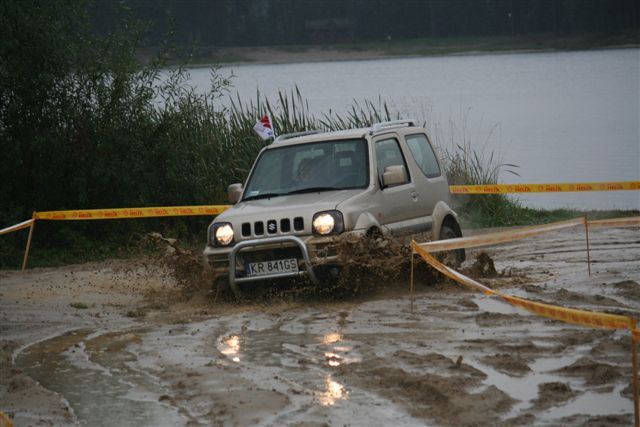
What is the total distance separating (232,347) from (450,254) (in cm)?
425

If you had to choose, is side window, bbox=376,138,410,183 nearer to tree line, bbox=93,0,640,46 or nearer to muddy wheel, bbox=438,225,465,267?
muddy wheel, bbox=438,225,465,267

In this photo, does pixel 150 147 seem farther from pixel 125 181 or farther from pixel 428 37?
pixel 428 37

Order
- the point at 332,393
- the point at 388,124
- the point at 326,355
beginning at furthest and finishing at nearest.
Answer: the point at 388,124
the point at 326,355
the point at 332,393

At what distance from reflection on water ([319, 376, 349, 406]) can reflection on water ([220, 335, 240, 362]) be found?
4.17 ft

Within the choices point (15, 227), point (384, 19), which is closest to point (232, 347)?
point (15, 227)

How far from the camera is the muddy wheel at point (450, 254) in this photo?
1302 centimetres

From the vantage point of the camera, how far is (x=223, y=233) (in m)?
11.8

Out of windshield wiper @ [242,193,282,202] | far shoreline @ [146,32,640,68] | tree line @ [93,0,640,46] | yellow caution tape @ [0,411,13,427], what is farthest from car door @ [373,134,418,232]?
far shoreline @ [146,32,640,68]

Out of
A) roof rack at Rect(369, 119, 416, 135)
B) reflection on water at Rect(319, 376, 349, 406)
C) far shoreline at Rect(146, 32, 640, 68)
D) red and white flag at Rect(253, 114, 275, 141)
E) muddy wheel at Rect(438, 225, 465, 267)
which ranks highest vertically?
far shoreline at Rect(146, 32, 640, 68)

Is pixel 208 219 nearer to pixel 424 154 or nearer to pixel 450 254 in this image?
pixel 424 154

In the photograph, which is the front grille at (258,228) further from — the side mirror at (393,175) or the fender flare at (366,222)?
the side mirror at (393,175)

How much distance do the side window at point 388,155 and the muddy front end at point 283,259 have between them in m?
1.36

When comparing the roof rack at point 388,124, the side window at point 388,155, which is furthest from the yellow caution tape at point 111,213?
the side window at point 388,155

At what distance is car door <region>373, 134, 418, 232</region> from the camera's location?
12227 millimetres
